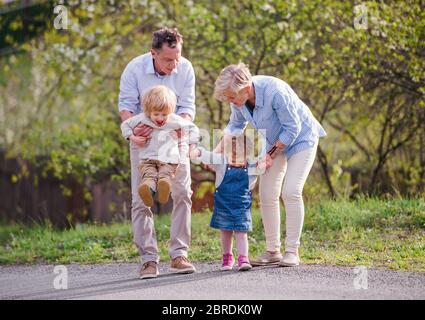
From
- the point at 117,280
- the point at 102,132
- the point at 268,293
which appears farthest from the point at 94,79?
the point at 268,293

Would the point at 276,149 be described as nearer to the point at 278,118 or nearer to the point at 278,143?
the point at 278,143

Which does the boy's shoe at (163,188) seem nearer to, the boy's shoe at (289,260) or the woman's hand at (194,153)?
the woman's hand at (194,153)

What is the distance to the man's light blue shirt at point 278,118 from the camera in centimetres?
657

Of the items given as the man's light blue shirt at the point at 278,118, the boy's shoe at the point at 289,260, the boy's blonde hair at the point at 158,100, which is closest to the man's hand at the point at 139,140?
the boy's blonde hair at the point at 158,100

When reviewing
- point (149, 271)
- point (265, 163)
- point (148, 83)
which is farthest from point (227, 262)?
point (148, 83)

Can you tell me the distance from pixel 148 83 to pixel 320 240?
252cm

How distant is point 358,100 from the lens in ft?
36.6

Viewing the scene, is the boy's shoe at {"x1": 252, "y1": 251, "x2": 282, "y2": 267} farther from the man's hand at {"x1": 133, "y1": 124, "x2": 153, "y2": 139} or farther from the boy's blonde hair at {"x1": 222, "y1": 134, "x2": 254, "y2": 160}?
the man's hand at {"x1": 133, "y1": 124, "x2": 153, "y2": 139}

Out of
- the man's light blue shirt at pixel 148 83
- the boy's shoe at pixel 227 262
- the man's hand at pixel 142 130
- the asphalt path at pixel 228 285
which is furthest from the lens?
the boy's shoe at pixel 227 262

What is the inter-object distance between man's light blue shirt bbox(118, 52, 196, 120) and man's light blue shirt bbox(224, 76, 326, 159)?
375 millimetres

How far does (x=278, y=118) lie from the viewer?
21.9 feet

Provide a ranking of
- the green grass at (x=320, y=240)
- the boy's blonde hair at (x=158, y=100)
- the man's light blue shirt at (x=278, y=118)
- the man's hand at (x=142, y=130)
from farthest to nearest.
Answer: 1. the green grass at (x=320, y=240)
2. the man's light blue shirt at (x=278, y=118)
3. the man's hand at (x=142, y=130)
4. the boy's blonde hair at (x=158, y=100)

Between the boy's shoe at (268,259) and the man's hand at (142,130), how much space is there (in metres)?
1.38
